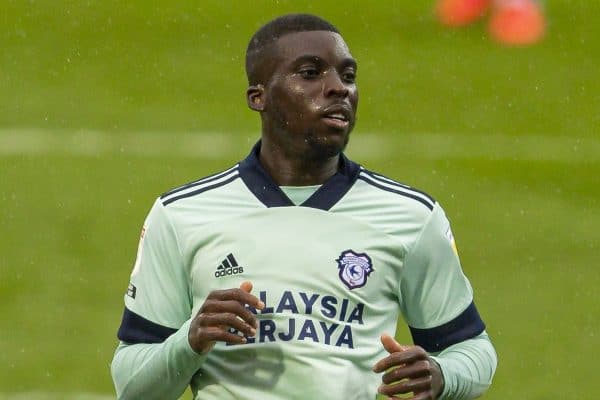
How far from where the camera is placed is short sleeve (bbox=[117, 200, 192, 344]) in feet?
16.1

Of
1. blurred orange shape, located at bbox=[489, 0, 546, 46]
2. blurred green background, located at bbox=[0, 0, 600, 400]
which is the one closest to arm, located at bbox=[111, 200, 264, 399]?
blurred green background, located at bbox=[0, 0, 600, 400]

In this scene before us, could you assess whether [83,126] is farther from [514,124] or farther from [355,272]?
[355,272]

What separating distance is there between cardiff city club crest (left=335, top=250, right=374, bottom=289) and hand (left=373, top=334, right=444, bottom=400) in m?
0.36

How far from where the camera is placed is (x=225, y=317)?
4461 mm

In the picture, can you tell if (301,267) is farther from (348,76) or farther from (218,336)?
(348,76)

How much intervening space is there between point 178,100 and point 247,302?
833cm

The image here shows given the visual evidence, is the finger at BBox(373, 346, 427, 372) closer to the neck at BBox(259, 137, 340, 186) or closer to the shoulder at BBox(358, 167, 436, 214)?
the shoulder at BBox(358, 167, 436, 214)

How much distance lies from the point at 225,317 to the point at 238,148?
7.33 meters

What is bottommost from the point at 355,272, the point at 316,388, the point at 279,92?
the point at 316,388

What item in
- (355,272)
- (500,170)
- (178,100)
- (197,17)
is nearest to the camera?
(355,272)

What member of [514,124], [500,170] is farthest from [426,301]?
[514,124]

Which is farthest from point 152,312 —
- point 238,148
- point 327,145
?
point 238,148

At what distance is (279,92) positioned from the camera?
16.6 ft

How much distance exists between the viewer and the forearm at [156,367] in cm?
469
